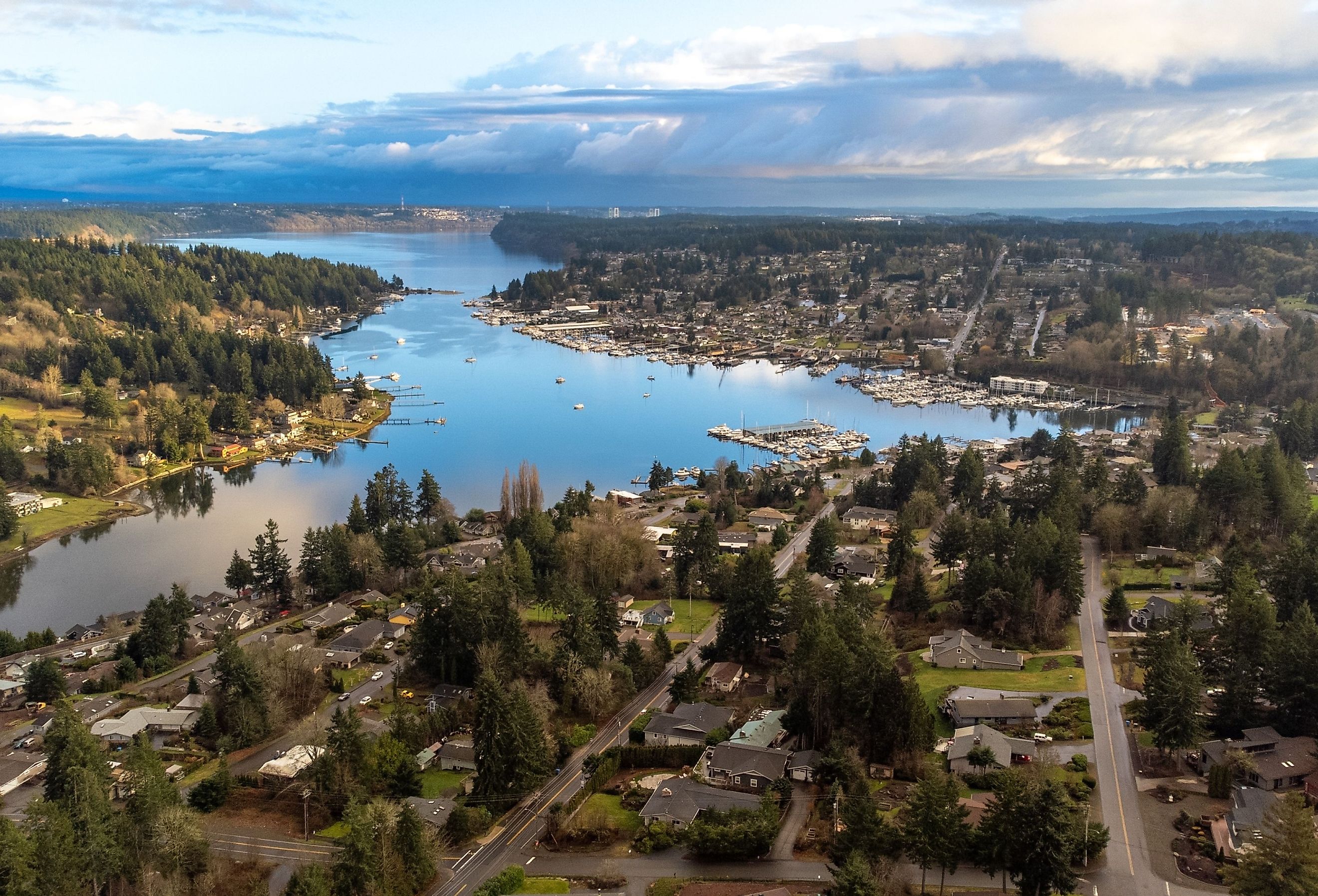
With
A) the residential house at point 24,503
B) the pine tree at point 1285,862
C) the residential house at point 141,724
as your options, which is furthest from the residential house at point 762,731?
the residential house at point 24,503

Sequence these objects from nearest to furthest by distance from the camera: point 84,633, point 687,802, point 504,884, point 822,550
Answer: point 504,884
point 687,802
point 84,633
point 822,550

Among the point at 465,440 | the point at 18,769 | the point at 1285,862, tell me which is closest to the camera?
the point at 1285,862

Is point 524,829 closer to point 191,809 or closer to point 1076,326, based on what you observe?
point 191,809

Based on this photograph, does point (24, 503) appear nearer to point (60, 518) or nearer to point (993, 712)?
point (60, 518)

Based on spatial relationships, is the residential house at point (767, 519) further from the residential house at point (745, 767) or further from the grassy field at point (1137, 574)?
the residential house at point (745, 767)

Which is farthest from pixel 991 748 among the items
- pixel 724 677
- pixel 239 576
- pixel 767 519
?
pixel 239 576

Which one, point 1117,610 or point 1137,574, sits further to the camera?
point 1137,574

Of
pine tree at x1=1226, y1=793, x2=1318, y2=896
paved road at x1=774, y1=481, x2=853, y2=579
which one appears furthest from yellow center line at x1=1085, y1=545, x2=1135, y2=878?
paved road at x1=774, y1=481, x2=853, y2=579
